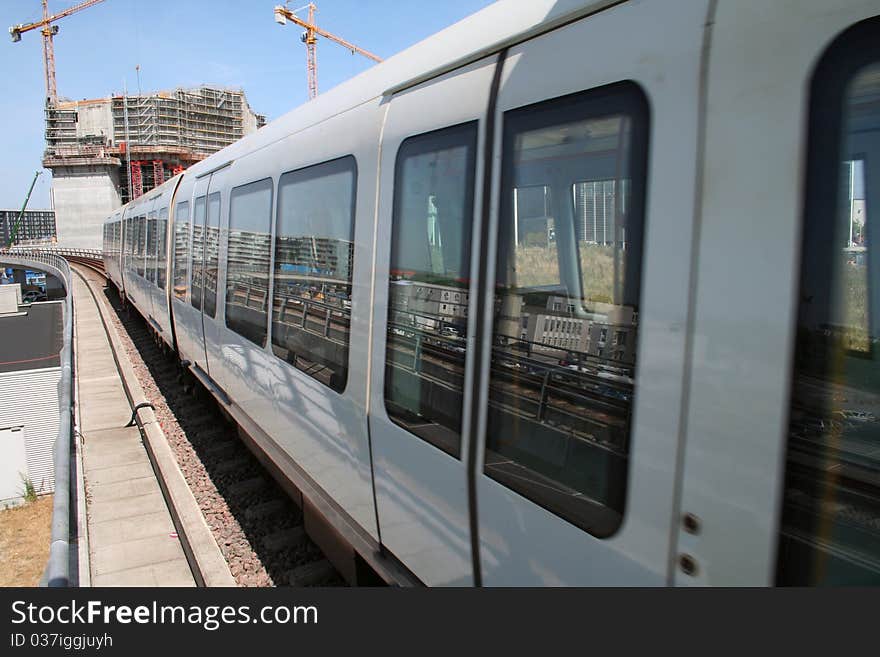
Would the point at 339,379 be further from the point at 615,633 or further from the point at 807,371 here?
the point at 807,371

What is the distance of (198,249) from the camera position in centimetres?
787

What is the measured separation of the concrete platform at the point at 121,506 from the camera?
5.18m

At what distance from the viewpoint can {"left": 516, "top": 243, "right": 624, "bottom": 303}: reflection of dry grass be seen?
1946 mm

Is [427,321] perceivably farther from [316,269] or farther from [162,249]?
[162,249]

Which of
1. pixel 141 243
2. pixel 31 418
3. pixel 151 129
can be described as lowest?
pixel 31 418

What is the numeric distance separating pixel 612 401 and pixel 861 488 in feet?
2.22

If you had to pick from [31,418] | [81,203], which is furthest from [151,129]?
[31,418]

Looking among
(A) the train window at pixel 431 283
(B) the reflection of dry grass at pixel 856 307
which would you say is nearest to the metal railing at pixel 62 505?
(A) the train window at pixel 431 283

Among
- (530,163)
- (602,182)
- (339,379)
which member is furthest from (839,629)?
(339,379)

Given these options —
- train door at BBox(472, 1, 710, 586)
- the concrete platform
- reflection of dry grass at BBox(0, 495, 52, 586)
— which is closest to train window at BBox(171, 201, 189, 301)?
the concrete platform

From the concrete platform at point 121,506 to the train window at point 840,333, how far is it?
15.4 feet

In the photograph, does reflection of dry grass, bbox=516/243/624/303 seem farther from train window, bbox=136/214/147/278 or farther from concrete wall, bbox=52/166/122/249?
concrete wall, bbox=52/166/122/249

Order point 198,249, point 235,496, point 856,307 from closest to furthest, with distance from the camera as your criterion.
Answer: point 856,307, point 235,496, point 198,249

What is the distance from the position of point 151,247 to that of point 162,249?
170cm
